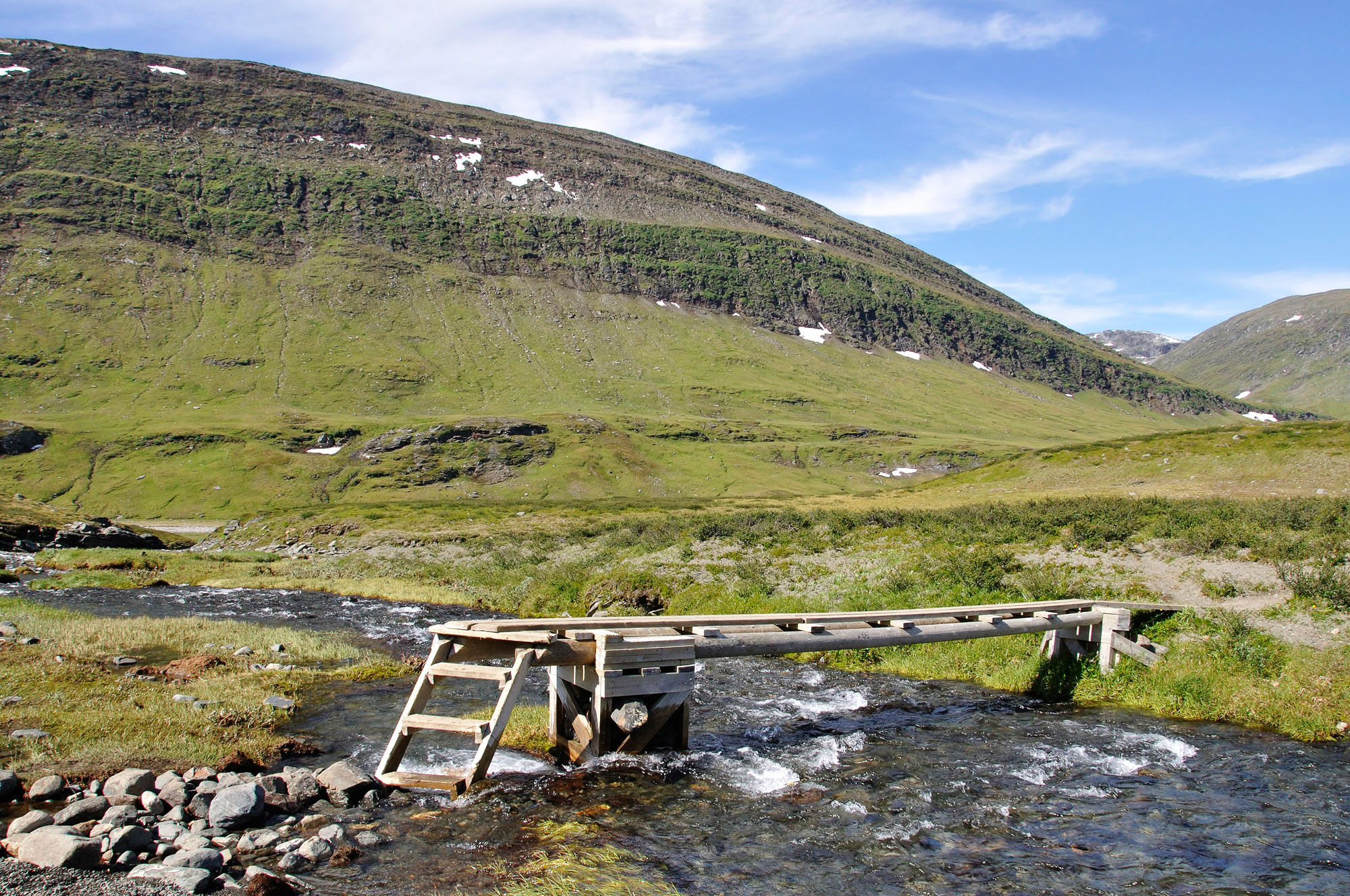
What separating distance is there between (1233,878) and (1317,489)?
158ft

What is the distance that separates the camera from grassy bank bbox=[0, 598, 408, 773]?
12125mm

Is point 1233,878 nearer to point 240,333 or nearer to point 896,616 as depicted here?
point 896,616

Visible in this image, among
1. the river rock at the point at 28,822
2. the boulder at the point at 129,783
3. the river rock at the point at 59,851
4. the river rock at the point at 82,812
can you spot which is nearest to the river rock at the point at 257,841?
the river rock at the point at 59,851

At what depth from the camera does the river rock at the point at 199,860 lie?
8.66 meters

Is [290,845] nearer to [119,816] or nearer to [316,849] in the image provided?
[316,849]

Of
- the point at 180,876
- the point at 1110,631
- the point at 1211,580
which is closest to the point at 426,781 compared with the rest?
the point at 180,876

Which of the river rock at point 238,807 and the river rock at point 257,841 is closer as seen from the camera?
the river rock at point 257,841

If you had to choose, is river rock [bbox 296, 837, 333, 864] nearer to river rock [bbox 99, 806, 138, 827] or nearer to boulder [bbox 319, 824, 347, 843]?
boulder [bbox 319, 824, 347, 843]

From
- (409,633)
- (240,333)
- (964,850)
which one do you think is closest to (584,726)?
(964,850)

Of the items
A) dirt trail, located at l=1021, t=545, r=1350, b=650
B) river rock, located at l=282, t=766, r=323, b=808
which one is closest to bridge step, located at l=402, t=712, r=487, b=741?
river rock, located at l=282, t=766, r=323, b=808

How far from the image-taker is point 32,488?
11244 cm

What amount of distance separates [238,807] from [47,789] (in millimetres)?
2765

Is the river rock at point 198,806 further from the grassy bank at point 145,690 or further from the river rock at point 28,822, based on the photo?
the grassy bank at point 145,690

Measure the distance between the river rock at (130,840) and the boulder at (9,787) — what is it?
8.22 feet
